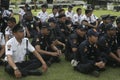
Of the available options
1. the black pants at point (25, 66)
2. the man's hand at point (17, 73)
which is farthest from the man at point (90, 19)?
the man's hand at point (17, 73)

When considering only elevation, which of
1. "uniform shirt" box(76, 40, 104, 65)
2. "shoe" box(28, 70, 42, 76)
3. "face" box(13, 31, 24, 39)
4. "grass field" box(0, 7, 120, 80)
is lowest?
"grass field" box(0, 7, 120, 80)

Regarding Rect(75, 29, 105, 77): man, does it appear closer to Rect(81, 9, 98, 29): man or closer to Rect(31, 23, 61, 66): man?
Rect(31, 23, 61, 66): man

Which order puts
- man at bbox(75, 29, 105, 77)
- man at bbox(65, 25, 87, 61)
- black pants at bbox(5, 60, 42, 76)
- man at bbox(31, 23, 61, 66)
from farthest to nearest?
man at bbox(65, 25, 87, 61)
man at bbox(31, 23, 61, 66)
man at bbox(75, 29, 105, 77)
black pants at bbox(5, 60, 42, 76)

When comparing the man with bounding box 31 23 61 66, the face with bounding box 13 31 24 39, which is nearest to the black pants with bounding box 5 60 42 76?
the man with bounding box 31 23 61 66

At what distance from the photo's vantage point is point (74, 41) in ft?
23.1

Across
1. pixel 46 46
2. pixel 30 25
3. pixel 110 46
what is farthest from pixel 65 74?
pixel 30 25

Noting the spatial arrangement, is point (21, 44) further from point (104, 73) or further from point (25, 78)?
point (104, 73)

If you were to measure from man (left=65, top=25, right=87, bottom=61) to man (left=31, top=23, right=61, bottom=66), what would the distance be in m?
0.40

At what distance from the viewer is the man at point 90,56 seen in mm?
6138

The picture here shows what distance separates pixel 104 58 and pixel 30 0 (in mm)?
30373

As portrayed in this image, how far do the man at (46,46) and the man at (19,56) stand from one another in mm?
560

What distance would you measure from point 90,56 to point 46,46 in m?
1.18

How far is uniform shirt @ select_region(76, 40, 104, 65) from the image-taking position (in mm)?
6180

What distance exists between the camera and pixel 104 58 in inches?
257
